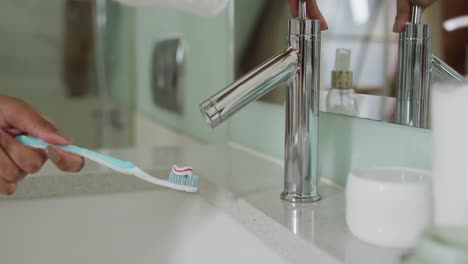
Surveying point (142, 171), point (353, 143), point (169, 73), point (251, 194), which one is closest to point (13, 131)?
point (142, 171)

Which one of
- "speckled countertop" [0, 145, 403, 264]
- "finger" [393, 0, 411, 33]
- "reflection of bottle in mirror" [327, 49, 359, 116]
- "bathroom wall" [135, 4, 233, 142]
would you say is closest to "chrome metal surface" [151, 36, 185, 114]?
"bathroom wall" [135, 4, 233, 142]

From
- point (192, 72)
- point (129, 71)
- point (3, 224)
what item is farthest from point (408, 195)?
point (129, 71)

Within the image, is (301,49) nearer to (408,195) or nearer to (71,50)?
(408,195)

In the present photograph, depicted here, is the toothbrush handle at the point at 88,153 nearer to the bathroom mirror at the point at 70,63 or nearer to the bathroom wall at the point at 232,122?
the bathroom wall at the point at 232,122

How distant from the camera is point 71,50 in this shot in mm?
1654

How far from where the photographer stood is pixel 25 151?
0.47 m

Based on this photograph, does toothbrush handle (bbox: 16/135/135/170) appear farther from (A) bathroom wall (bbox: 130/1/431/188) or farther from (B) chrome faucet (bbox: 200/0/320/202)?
(A) bathroom wall (bbox: 130/1/431/188)

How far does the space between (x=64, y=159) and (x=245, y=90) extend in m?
0.19

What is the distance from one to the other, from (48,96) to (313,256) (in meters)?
1.47

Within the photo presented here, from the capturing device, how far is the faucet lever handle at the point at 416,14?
1.42 feet

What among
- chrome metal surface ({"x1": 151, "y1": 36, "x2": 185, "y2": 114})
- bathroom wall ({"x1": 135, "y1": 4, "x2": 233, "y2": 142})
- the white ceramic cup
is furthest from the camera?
chrome metal surface ({"x1": 151, "y1": 36, "x2": 185, "y2": 114})

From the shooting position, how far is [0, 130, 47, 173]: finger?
47cm

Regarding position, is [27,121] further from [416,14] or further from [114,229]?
[416,14]

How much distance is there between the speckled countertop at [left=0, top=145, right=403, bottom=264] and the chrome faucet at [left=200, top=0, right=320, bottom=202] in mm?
25
